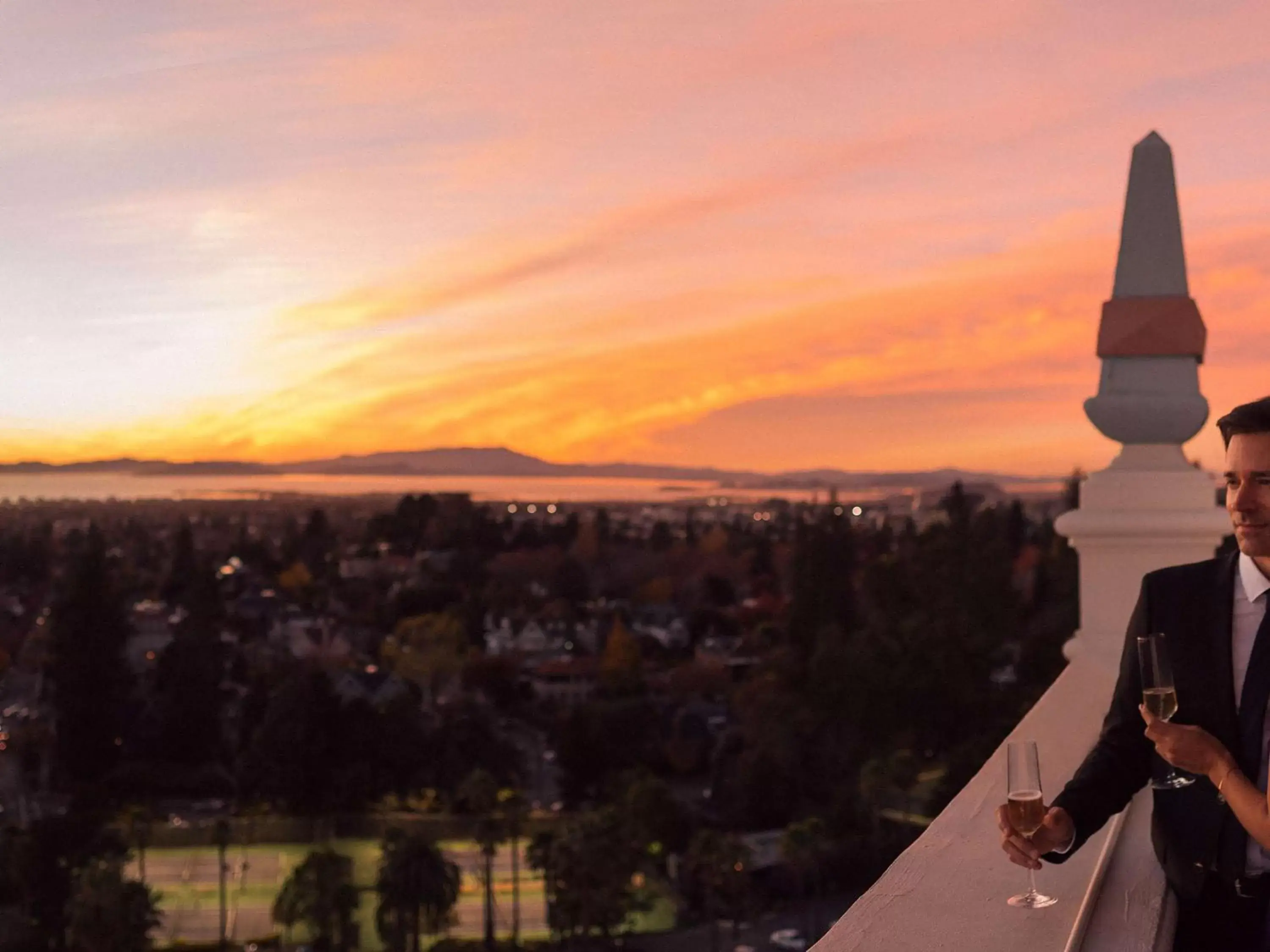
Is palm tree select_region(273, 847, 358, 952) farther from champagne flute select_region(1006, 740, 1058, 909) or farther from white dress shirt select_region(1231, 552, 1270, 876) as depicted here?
white dress shirt select_region(1231, 552, 1270, 876)

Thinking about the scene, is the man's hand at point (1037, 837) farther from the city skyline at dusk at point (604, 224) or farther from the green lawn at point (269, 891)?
the green lawn at point (269, 891)

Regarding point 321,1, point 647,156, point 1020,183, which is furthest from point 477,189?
point 321,1

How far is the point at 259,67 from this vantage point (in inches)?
1203

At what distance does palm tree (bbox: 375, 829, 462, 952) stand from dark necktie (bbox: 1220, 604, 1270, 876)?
35.5 meters

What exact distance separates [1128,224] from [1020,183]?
46.2 feet

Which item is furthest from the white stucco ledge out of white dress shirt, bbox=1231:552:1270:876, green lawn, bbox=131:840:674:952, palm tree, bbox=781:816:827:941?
green lawn, bbox=131:840:674:952

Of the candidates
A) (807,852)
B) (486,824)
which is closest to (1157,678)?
(807,852)

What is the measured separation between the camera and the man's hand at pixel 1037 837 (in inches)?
62.3

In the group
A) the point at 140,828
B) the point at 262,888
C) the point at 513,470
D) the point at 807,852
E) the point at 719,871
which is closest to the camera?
the point at 807,852

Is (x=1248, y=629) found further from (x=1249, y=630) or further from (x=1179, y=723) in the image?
(x=1179, y=723)

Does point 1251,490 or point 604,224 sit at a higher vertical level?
point 604,224

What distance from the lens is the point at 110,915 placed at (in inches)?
1414

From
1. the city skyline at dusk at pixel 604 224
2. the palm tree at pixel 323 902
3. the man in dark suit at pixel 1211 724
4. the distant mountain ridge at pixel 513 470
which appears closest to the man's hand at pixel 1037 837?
the man in dark suit at pixel 1211 724

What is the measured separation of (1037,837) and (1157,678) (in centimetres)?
23
